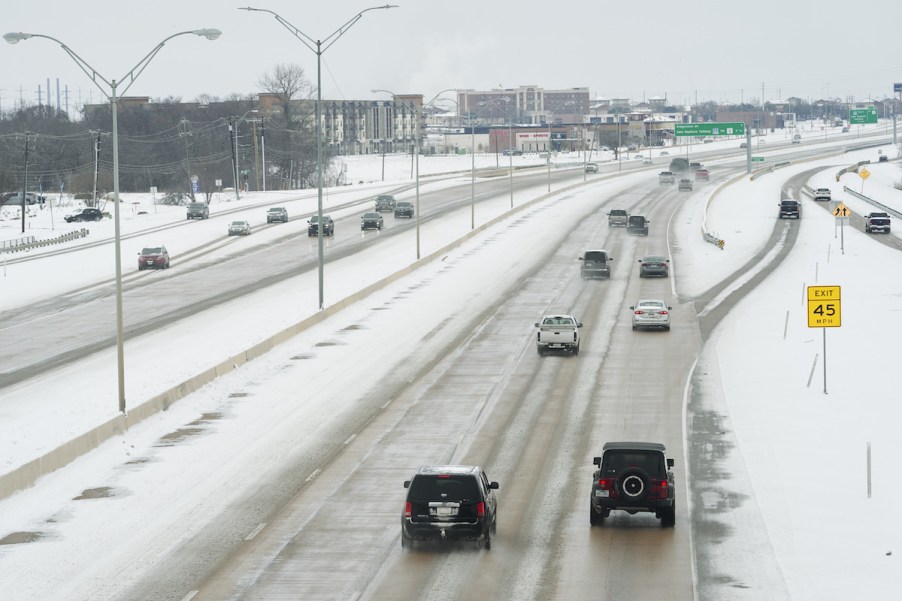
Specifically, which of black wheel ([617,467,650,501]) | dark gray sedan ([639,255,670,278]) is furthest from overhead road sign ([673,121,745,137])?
black wheel ([617,467,650,501])

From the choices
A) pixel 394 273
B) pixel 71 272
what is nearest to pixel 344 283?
pixel 394 273

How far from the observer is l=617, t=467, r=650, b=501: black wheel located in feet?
78.9

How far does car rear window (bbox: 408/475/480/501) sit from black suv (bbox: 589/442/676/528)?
2974 millimetres

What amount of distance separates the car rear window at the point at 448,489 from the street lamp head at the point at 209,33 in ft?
46.6

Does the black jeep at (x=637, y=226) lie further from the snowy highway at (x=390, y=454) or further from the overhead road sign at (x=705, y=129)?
the overhead road sign at (x=705, y=129)

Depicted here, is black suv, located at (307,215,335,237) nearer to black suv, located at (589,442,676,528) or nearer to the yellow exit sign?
the yellow exit sign

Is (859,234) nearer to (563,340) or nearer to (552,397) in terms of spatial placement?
(563,340)

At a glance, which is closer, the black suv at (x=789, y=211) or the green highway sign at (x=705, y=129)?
the black suv at (x=789, y=211)

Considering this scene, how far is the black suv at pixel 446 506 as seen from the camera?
888 inches

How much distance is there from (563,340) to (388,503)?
21.1 metres

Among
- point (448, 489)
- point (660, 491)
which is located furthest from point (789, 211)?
point (448, 489)

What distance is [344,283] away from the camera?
70562 millimetres

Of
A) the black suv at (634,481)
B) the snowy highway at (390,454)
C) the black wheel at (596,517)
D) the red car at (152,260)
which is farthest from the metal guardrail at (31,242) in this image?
the black suv at (634,481)

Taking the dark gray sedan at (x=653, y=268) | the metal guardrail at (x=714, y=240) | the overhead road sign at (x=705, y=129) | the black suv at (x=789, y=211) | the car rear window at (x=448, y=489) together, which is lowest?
the car rear window at (x=448, y=489)
